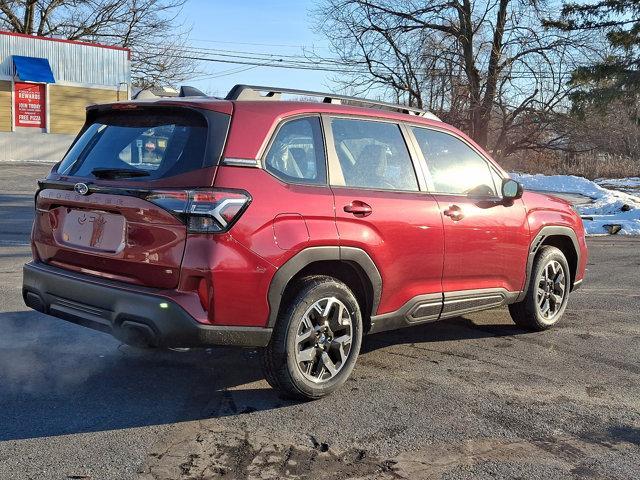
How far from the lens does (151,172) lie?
371 cm

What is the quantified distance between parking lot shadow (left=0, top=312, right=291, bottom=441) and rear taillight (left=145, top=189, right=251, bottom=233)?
114cm

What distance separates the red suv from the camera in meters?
3.55

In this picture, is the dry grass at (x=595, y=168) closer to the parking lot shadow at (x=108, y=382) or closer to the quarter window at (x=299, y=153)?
the parking lot shadow at (x=108, y=382)

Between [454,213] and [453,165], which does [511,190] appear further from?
[454,213]

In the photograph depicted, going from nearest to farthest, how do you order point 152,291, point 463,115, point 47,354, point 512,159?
1. point 152,291
2. point 47,354
3. point 463,115
4. point 512,159

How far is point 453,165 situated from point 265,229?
6.48 ft

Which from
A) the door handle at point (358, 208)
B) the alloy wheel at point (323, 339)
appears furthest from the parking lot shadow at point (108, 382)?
the door handle at point (358, 208)

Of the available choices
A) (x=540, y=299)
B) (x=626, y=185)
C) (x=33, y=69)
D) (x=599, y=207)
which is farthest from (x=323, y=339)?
(x=33, y=69)

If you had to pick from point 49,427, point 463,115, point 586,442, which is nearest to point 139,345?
point 49,427

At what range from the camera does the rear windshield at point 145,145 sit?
3.67m

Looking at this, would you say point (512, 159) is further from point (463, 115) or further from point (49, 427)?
point (49, 427)

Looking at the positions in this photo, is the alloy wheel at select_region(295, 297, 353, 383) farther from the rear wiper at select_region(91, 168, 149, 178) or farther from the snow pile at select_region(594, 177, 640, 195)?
the snow pile at select_region(594, 177, 640, 195)

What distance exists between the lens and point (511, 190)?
518cm

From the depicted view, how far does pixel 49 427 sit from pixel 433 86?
20039mm
